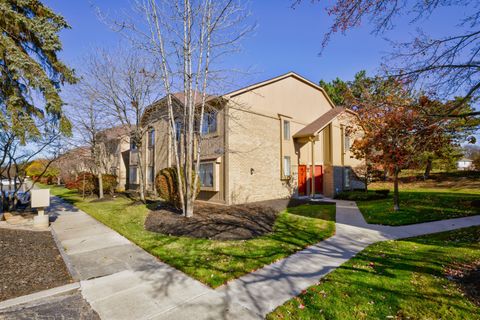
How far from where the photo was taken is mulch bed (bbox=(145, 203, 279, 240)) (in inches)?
314

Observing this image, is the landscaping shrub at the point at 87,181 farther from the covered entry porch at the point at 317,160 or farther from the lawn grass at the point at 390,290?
the lawn grass at the point at 390,290

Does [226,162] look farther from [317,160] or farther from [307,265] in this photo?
[307,265]

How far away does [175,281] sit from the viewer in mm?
4805

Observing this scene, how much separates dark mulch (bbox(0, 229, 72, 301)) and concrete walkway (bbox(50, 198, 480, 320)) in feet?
1.03

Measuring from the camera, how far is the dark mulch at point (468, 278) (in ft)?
13.5

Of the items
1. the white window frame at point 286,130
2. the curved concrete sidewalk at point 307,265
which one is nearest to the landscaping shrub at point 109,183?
the white window frame at point 286,130

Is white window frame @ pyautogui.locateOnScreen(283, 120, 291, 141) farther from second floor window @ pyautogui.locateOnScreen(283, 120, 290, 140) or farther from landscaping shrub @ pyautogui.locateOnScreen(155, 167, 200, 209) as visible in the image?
landscaping shrub @ pyautogui.locateOnScreen(155, 167, 200, 209)

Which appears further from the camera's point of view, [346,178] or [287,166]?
[346,178]

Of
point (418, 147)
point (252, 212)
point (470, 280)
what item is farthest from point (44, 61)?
A: point (470, 280)

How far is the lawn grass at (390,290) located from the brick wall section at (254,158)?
349 inches

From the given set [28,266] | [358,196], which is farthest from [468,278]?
[358,196]

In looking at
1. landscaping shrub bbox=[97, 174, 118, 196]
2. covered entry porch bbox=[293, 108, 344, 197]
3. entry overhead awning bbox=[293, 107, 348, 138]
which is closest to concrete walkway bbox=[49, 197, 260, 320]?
entry overhead awning bbox=[293, 107, 348, 138]

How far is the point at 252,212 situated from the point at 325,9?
8755mm

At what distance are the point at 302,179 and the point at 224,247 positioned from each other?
512 inches
